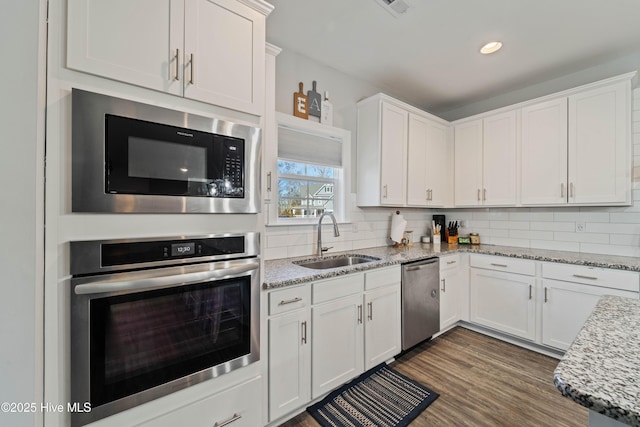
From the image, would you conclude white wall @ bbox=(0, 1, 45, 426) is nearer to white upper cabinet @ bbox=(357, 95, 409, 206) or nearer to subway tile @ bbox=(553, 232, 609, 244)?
white upper cabinet @ bbox=(357, 95, 409, 206)

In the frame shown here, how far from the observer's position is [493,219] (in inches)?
133

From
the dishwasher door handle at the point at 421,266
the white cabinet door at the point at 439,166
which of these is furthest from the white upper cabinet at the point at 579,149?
the dishwasher door handle at the point at 421,266

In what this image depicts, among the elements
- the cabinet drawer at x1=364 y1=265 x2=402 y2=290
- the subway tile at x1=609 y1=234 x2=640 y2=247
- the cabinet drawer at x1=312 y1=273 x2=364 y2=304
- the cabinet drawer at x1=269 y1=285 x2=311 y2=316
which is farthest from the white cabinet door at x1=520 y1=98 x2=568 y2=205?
the cabinet drawer at x1=269 y1=285 x2=311 y2=316

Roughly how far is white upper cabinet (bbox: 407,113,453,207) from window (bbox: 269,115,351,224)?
78cm

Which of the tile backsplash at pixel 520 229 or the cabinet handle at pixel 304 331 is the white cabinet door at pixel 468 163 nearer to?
the tile backsplash at pixel 520 229

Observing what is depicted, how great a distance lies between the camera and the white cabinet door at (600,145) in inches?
92.4

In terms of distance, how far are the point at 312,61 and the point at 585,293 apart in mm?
3195

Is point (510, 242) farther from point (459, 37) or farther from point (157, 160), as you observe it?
point (157, 160)

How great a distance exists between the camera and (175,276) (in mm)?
1193

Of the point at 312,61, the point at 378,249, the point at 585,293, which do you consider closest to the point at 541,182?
the point at 585,293

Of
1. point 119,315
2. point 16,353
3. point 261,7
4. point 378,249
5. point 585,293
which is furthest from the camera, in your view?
point 378,249

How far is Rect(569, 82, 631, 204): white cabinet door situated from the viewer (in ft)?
7.70

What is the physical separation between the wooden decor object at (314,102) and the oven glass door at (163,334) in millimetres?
1785

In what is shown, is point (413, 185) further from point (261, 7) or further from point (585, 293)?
point (261, 7)
